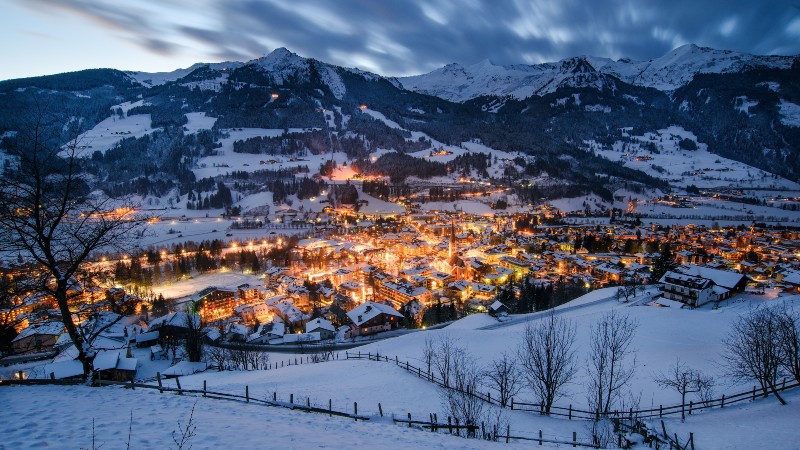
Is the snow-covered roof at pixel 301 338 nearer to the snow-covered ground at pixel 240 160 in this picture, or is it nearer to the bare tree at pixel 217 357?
the bare tree at pixel 217 357

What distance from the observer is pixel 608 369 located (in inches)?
642

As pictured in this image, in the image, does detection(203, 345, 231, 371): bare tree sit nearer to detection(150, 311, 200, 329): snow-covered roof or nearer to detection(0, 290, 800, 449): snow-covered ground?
detection(0, 290, 800, 449): snow-covered ground

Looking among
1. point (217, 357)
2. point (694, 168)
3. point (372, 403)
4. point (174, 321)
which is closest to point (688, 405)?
point (372, 403)

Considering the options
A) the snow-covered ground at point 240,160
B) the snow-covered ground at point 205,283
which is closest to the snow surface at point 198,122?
the snow-covered ground at point 240,160

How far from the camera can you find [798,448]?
917cm

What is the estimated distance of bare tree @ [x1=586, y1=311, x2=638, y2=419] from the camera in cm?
1238

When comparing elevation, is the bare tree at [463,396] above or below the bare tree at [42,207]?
below

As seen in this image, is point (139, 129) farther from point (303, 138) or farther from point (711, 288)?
point (711, 288)

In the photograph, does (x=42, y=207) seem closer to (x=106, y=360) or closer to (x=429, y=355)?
(x=429, y=355)

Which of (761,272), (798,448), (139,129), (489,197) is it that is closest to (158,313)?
(798,448)

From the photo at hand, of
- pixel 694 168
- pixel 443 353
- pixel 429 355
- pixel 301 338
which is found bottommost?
pixel 301 338

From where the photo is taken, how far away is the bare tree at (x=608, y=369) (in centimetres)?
1238

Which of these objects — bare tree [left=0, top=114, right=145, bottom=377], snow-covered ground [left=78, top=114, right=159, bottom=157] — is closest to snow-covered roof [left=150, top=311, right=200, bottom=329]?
bare tree [left=0, top=114, right=145, bottom=377]

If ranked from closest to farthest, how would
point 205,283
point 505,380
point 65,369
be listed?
point 505,380
point 65,369
point 205,283
